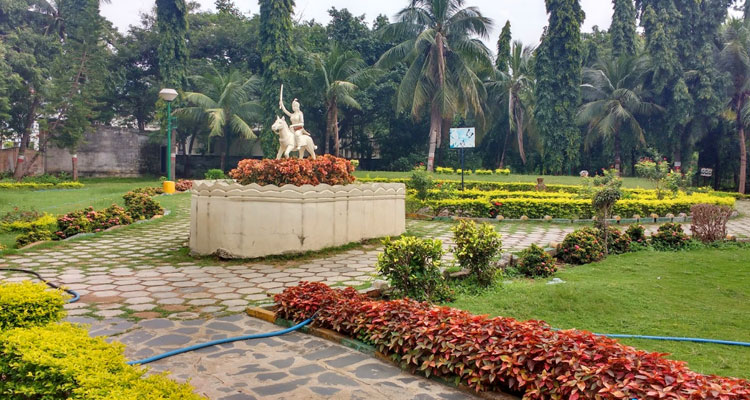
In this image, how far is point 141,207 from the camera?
12.8m

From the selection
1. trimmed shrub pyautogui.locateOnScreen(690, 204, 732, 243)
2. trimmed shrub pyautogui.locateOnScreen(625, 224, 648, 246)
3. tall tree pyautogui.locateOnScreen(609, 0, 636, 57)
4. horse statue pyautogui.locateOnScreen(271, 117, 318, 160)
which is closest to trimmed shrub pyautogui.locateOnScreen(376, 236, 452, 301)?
trimmed shrub pyautogui.locateOnScreen(625, 224, 648, 246)

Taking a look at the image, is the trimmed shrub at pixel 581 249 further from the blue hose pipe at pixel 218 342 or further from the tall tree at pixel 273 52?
the tall tree at pixel 273 52

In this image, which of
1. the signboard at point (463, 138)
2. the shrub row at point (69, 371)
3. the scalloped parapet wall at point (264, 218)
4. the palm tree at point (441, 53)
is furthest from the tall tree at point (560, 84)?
the shrub row at point (69, 371)

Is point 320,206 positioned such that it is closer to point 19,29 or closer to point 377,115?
point 377,115

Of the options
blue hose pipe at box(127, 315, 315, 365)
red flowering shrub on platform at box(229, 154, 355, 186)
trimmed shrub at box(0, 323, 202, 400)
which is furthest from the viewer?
red flowering shrub on platform at box(229, 154, 355, 186)

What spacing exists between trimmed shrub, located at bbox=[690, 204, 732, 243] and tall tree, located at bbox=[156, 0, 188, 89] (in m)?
26.6

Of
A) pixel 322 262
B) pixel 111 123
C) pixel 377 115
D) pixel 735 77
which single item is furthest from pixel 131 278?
pixel 111 123

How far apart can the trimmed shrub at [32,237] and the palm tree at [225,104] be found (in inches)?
692

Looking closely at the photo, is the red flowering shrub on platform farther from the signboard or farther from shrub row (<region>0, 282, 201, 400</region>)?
the signboard

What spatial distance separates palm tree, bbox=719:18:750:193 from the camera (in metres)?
25.4

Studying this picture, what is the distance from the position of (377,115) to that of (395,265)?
28.9m

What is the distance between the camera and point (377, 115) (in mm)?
33594

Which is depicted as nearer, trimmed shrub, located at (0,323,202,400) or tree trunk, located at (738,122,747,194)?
trimmed shrub, located at (0,323,202,400)

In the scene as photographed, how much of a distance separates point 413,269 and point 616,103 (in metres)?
26.6
